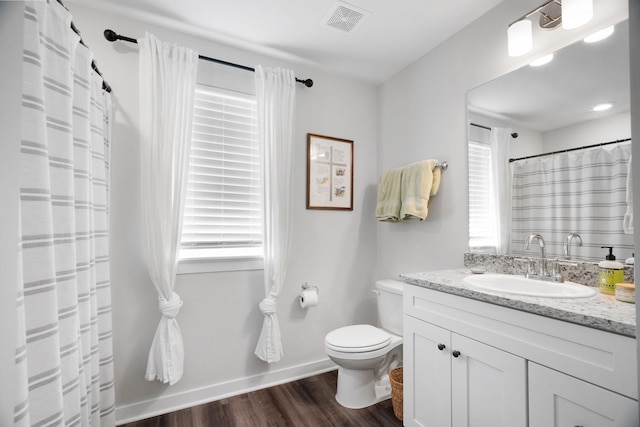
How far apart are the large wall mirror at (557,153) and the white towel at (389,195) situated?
1.70 feet

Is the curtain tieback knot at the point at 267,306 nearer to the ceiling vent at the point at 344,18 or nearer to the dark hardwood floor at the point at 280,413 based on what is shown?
the dark hardwood floor at the point at 280,413

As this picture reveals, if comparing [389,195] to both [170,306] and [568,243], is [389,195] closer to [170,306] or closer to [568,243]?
[568,243]

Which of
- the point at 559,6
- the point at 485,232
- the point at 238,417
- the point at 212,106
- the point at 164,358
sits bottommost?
the point at 238,417

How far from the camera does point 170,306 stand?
181cm

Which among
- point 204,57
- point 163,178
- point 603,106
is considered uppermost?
point 204,57

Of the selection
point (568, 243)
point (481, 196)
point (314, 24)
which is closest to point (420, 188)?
point (481, 196)

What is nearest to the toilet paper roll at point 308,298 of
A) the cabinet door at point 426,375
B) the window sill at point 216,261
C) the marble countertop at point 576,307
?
the window sill at point 216,261

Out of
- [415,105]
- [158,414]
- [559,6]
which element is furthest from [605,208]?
[158,414]

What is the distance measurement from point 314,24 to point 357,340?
2.09 meters

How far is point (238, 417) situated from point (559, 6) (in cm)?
288

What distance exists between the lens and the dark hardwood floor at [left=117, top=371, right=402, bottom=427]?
1774 mm

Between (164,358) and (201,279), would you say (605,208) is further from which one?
(164,358)

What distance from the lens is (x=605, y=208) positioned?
133 cm

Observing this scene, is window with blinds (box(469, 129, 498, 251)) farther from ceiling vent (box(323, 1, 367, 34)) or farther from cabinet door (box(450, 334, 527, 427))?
ceiling vent (box(323, 1, 367, 34))
